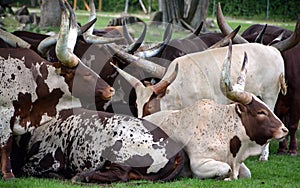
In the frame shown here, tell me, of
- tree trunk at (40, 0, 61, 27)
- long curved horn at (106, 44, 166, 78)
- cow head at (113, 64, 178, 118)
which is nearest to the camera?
cow head at (113, 64, 178, 118)

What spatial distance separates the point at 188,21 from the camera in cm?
2267

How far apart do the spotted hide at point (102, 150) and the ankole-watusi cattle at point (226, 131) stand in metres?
0.19

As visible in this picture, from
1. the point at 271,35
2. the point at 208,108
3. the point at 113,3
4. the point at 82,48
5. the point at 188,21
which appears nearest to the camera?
the point at 208,108

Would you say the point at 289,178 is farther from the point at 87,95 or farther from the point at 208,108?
the point at 87,95

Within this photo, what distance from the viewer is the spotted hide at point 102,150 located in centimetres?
787

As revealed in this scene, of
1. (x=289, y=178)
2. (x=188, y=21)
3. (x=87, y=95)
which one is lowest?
(x=188, y=21)

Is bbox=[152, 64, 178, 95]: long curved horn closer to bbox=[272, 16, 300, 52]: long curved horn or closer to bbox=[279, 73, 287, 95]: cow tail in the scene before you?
bbox=[279, 73, 287, 95]: cow tail

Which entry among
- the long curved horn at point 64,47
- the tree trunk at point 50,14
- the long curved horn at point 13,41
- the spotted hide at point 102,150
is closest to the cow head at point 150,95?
the spotted hide at point 102,150

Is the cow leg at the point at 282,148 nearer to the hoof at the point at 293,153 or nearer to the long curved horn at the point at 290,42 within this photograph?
the hoof at the point at 293,153

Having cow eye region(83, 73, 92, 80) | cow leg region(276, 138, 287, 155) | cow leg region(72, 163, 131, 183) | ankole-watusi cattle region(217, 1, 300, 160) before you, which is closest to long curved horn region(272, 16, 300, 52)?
ankole-watusi cattle region(217, 1, 300, 160)

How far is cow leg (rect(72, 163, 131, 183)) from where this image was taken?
25.5ft

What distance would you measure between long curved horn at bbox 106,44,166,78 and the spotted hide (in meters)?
1.96

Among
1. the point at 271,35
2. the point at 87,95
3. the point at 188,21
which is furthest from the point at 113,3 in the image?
the point at 87,95

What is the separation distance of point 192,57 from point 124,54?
111cm
